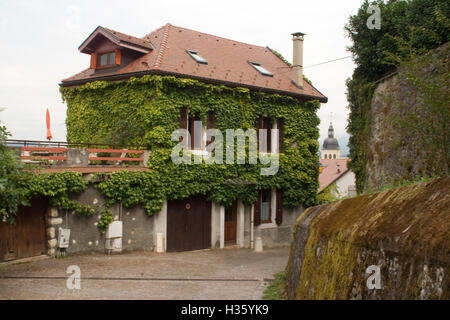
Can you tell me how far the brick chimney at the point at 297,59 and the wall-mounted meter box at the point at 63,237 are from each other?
13.3m

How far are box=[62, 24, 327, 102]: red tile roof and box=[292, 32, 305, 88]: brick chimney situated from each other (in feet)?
1.01

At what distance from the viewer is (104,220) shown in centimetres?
1641

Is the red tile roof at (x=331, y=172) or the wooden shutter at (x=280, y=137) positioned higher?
the wooden shutter at (x=280, y=137)

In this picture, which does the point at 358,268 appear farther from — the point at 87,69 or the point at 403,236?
the point at 87,69

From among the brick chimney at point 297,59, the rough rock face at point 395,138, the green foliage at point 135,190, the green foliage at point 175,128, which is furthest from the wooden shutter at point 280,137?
the green foliage at point 135,190

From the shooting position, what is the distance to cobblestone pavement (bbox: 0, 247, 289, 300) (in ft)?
35.5

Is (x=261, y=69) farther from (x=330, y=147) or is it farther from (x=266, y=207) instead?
(x=330, y=147)

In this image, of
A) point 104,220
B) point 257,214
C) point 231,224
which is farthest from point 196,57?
point 104,220

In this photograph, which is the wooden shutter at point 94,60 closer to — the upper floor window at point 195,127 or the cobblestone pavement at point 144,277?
the upper floor window at point 195,127

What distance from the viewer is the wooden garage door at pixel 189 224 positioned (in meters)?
18.8

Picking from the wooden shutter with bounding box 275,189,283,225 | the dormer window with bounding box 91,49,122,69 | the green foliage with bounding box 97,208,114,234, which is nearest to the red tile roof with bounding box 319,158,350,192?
the wooden shutter with bounding box 275,189,283,225

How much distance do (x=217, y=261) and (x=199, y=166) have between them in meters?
4.14

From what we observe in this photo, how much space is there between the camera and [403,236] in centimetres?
517

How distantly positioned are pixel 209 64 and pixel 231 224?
6.93m
